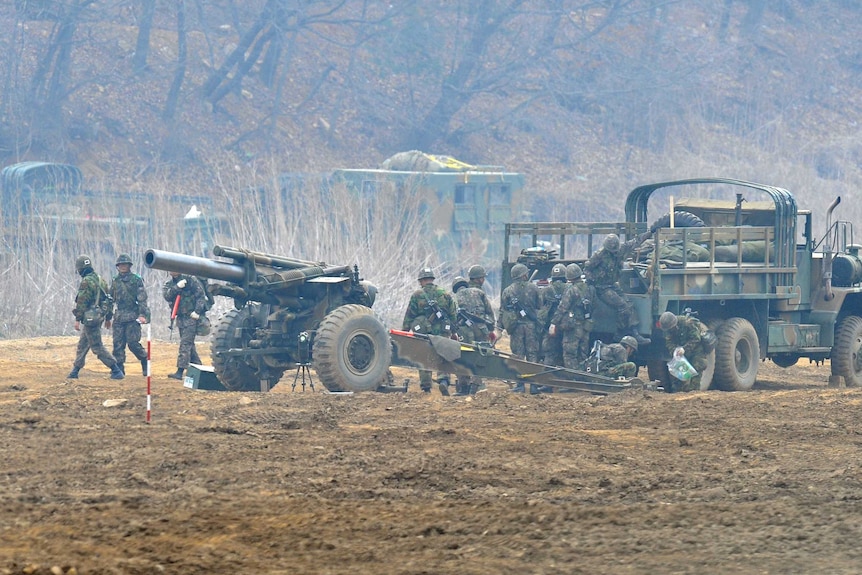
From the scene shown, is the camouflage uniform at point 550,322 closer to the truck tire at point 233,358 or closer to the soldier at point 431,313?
the soldier at point 431,313

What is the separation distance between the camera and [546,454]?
11.4 m

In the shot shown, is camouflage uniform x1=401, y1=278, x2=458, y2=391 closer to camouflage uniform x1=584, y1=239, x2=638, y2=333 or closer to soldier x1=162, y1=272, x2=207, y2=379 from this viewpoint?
camouflage uniform x1=584, y1=239, x2=638, y2=333

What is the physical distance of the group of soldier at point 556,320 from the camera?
16594mm

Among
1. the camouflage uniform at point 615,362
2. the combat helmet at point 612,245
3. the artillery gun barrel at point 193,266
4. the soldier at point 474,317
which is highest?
the combat helmet at point 612,245

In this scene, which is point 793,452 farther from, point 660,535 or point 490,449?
point 660,535

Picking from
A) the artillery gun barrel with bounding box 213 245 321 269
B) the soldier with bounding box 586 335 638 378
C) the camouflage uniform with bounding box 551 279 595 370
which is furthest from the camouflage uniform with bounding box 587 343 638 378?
the artillery gun barrel with bounding box 213 245 321 269

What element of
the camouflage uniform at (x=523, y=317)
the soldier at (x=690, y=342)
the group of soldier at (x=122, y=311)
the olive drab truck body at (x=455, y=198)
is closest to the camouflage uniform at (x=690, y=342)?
the soldier at (x=690, y=342)

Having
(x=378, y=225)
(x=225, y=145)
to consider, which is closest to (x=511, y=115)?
(x=225, y=145)

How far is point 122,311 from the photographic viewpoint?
57.6 feet

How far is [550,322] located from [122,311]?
5.07 metres

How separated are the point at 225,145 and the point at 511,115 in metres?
9.88

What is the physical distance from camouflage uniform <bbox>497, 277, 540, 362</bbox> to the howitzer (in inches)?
77.9

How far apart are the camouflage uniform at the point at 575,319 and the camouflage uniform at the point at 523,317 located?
20.0 inches

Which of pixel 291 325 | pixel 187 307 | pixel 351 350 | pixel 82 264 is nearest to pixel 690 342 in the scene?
pixel 351 350
